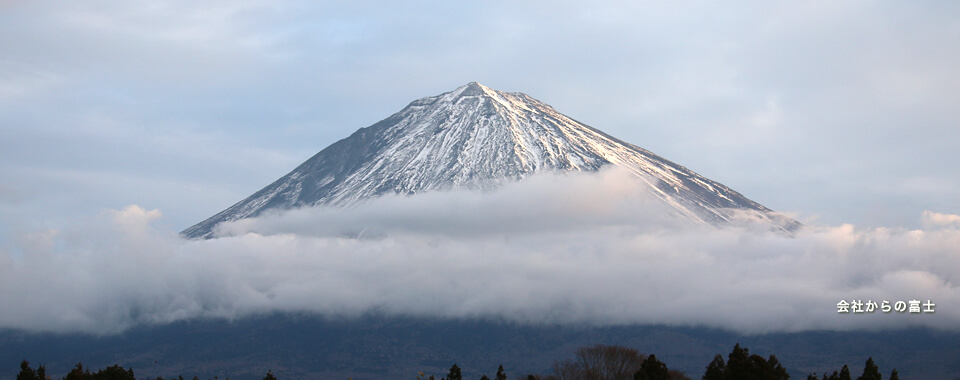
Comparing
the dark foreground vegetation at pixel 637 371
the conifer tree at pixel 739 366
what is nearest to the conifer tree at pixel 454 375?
the dark foreground vegetation at pixel 637 371

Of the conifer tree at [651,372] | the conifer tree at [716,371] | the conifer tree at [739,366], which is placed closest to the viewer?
the conifer tree at [739,366]

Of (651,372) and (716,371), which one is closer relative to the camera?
(651,372)

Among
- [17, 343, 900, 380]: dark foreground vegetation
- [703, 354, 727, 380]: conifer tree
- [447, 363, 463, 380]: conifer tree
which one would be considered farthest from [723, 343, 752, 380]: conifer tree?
[447, 363, 463, 380]: conifer tree

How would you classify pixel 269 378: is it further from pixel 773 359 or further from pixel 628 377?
pixel 773 359

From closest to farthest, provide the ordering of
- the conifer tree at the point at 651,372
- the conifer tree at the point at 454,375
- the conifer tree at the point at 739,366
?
the conifer tree at the point at 739,366 < the conifer tree at the point at 651,372 < the conifer tree at the point at 454,375

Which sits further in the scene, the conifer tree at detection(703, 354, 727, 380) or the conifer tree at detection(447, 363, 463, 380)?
the conifer tree at detection(447, 363, 463, 380)

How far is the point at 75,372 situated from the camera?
104938mm

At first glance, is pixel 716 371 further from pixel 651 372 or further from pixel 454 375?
pixel 454 375

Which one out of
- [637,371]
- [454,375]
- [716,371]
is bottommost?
[454,375]

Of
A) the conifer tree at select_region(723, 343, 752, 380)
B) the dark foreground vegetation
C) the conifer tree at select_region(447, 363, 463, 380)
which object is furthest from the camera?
the conifer tree at select_region(447, 363, 463, 380)

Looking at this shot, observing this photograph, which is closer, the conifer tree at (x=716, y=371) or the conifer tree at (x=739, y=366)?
the conifer tree at (x=739, y=366)

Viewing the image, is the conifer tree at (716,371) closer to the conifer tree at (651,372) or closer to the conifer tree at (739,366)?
the conifer tree at (739,366)

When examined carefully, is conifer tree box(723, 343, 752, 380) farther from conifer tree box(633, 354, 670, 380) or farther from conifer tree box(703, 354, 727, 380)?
conifer tree box(633, 354, 670, 380)

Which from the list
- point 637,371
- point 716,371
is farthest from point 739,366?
point 637,371
